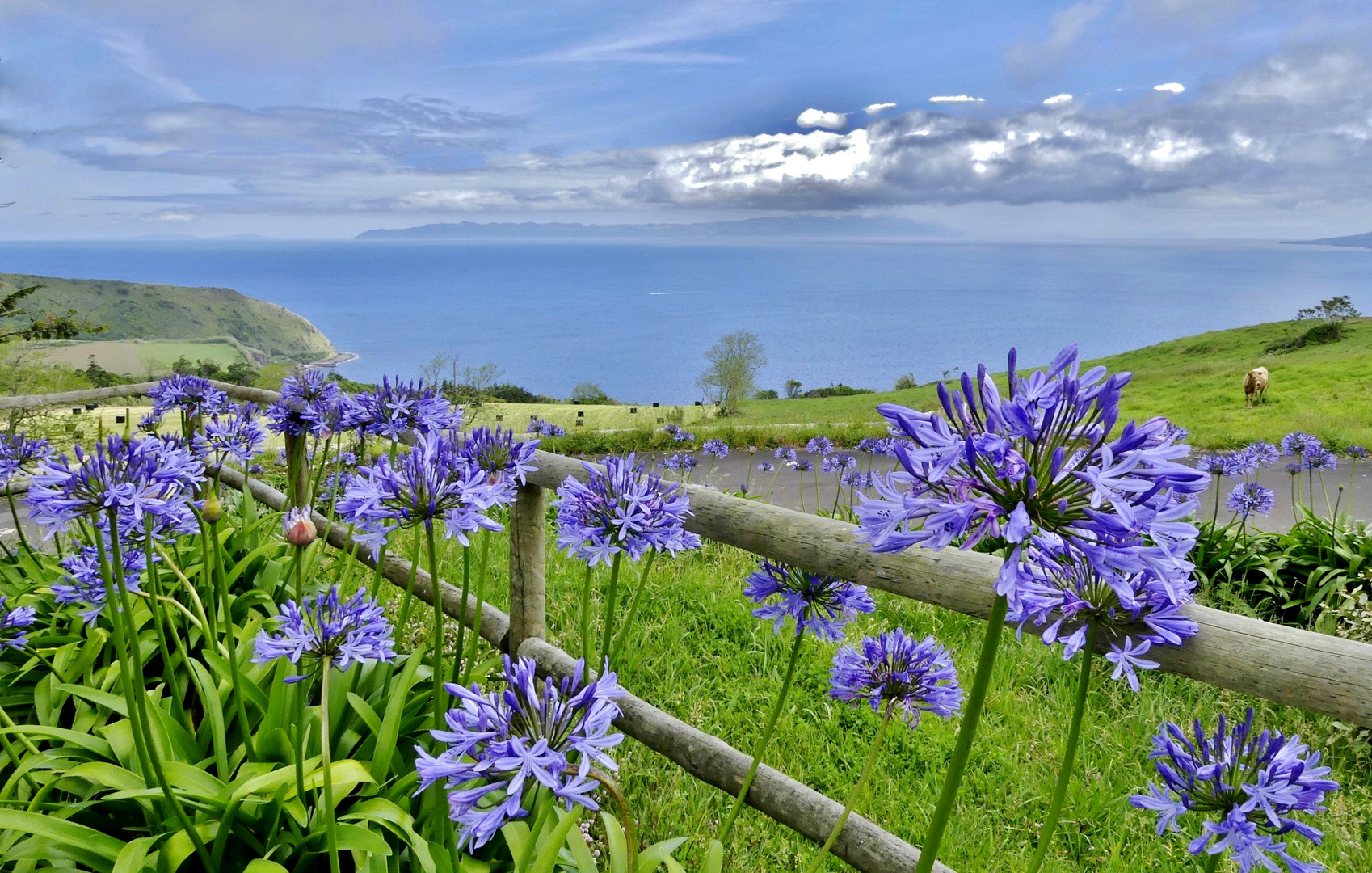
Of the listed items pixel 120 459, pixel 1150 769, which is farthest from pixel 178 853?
pixel 1150 769

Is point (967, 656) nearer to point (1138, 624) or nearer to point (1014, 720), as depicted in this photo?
point (1014, 720)

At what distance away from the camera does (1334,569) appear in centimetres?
450

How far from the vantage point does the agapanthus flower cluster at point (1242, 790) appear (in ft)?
3.13

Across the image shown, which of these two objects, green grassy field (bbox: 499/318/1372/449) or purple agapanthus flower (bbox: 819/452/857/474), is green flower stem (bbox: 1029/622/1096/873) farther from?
green grassy field (bbox: 499/318/1372/449)

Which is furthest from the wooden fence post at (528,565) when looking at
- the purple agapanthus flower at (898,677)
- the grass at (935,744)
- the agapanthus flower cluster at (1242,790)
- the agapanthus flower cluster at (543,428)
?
the agapanthus flower cluster at (543,428)

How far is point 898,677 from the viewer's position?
53.7 inches

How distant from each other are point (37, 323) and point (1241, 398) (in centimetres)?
2459

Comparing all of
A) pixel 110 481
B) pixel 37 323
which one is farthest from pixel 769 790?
pixel 37 323

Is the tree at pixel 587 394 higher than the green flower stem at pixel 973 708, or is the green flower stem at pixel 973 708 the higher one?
the green flower stem at pixel 973 708

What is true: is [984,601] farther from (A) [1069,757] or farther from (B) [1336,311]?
(B) [1336,311]

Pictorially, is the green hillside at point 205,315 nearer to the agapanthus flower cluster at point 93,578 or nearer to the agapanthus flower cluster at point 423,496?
the agapanthus flower cluster at point 93,578

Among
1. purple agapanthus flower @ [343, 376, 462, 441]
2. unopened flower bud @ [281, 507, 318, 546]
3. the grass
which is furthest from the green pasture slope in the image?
unopened flower bud @ [281, 507, 318, 546]

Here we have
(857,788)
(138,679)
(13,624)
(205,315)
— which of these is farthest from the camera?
(205,315)

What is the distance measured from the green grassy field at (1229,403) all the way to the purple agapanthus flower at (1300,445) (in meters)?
6.01
